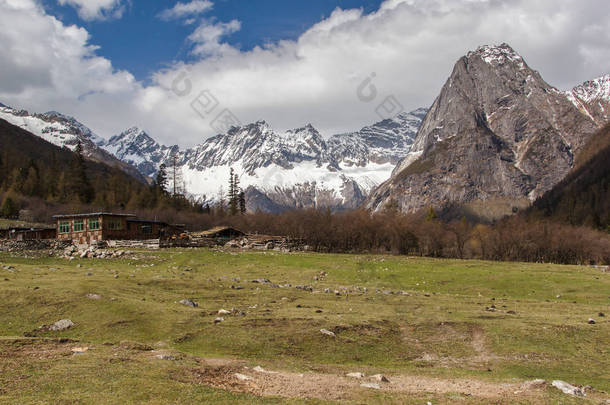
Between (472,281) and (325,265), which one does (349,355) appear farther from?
(325,265)

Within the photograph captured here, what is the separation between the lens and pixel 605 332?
25.6 metres

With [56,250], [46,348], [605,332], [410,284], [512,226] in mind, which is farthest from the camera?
[512,226]

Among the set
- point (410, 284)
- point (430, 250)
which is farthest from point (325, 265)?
point (430, 250)

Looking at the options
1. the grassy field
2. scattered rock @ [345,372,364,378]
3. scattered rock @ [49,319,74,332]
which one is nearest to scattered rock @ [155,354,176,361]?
the grassy field

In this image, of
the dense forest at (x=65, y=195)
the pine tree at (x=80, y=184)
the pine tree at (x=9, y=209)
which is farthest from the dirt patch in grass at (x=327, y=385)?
the pine tree at (x=80, y=184)

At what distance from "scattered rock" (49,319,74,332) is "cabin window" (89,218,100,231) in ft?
198

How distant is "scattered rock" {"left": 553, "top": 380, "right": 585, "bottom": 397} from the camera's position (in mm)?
16291

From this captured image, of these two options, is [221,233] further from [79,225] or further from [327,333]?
[327,333]

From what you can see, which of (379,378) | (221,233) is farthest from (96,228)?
(379,378)

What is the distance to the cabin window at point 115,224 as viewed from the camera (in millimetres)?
81062

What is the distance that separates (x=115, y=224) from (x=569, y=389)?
7961 centimetres

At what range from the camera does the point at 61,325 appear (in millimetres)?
23516

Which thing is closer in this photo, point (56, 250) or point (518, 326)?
point (518, 326)

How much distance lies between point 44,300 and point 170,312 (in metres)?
7.38
